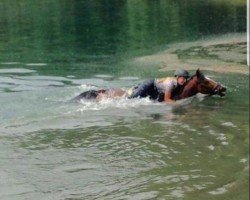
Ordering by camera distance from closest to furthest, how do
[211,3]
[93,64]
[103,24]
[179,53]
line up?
1. [93,64]
2. [179,53]
3. [103,24]
4. [211,3]

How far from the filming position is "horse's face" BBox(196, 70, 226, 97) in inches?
618

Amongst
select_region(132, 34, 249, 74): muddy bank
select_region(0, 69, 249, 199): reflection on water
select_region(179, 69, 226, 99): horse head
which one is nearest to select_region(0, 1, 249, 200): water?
select_region(0, 69, 249, 199): reflection on water

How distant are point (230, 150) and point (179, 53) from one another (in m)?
16.3

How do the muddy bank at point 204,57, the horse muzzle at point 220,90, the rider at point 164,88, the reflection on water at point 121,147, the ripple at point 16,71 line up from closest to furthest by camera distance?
the reflection on water at point 121,147, the rider at point 164,88, the horse muzzle at point 220,90, the ripple at point 16,71, the muddy bank at point 204,57

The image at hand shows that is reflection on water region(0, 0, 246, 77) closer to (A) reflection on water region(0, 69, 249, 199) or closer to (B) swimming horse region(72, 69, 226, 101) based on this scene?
(B) swimming horse region(72, 69, 226, 101)

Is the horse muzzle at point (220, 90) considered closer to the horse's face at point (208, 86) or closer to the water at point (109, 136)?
the horse's face at point (208, 86)

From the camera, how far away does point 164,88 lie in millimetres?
15766

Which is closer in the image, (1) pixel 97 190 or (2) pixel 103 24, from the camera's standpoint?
(1) pixel 97 190

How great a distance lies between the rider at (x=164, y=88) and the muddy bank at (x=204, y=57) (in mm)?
5465

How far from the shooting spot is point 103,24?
43.5 m

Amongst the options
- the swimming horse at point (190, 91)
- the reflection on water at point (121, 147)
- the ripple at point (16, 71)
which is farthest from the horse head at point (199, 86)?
the ripple at point (16, 71)

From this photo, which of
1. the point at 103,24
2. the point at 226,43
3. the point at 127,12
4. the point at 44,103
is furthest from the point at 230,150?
the point at 127,12

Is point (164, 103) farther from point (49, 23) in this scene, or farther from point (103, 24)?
point (49, 23)

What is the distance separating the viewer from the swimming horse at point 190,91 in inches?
619
